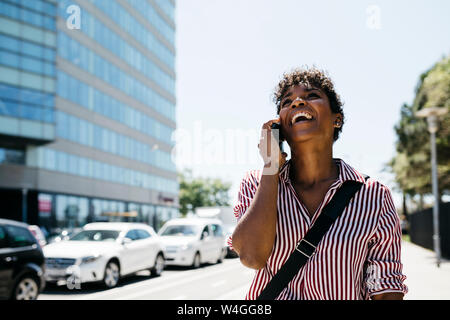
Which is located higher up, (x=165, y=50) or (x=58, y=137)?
(x=165, y=50)

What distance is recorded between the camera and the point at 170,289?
33.7 ft

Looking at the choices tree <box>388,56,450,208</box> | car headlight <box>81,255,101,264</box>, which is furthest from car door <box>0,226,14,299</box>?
tree <box>388,56,450,208</box>

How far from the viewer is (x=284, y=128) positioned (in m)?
1.60

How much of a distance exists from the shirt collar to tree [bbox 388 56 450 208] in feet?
51.2

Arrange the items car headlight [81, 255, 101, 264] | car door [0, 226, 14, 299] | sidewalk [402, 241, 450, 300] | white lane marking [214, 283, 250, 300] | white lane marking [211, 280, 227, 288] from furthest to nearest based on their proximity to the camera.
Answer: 1. white lane marking [211, 280, 227, 288]
2. car headlight [81, 255, 101, 264]
3. white lane marking [214, 283, 250, 300]
4. sidewalk [402, 241, 450, 300]
5. car door [0, 226, 14, 299]

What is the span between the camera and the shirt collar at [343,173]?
5.24 feet

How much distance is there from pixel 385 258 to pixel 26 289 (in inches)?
299

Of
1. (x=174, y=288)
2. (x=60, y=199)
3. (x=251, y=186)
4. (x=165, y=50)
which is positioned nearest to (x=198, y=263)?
(x=174, y=288)

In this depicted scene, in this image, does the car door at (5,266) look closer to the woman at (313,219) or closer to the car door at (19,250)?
the car door at (19,250)

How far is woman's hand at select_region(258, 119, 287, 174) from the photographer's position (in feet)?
5.14

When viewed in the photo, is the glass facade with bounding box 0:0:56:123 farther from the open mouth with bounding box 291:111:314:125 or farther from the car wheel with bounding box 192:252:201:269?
→ the open mouth with bounding box 291:111:314:125

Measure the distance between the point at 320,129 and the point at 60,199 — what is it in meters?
36.7

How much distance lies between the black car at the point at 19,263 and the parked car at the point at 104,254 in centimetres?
188

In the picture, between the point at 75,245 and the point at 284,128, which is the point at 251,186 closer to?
the point at 284,128
